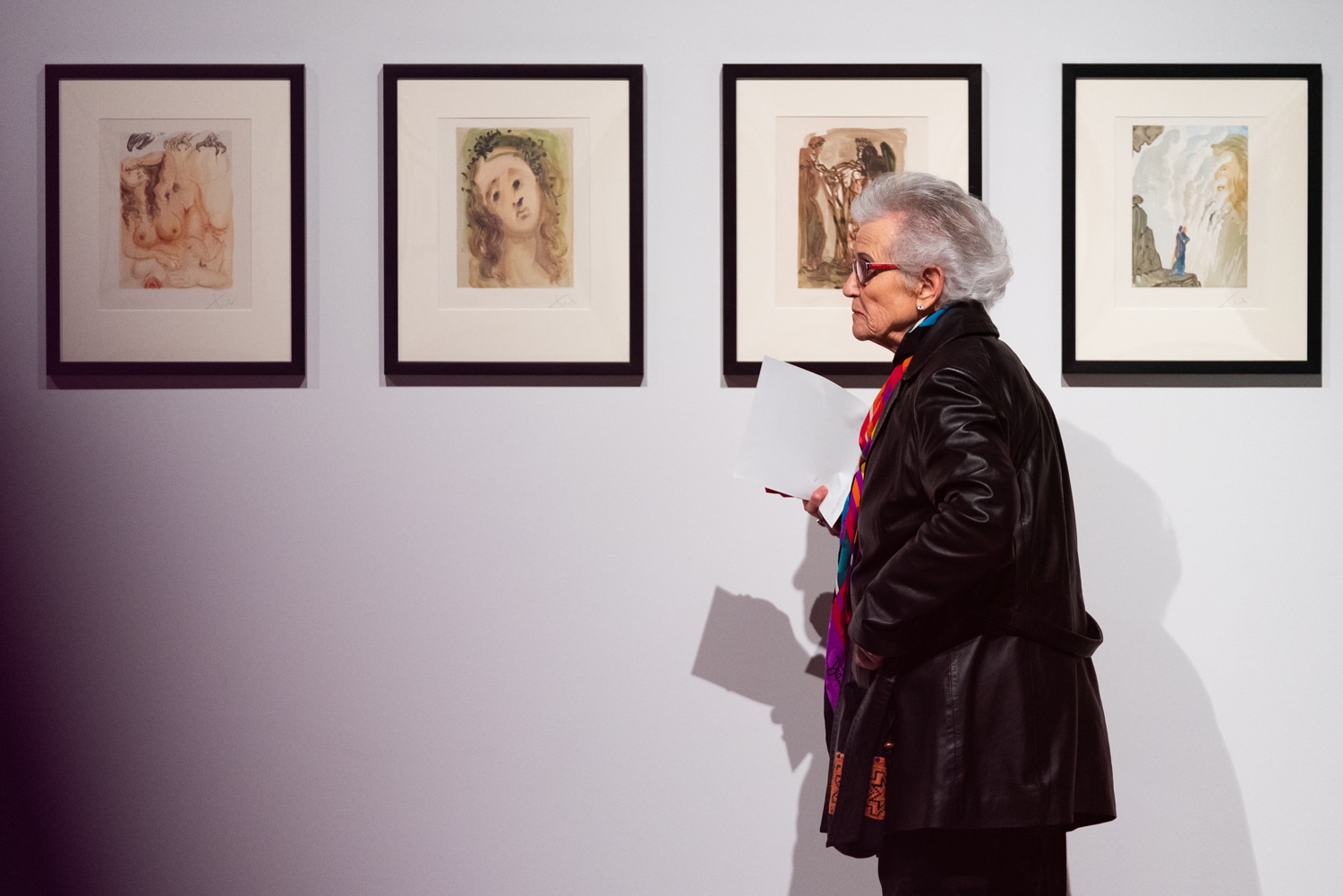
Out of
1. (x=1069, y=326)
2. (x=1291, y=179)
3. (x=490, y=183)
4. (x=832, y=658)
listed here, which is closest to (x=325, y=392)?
(x=490, y=183)

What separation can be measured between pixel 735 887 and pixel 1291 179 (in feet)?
6.13

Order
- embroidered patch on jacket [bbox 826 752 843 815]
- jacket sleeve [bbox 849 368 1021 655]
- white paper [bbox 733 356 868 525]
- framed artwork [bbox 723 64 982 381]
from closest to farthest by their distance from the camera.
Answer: jacket sleeve [bbox 849 368 1021 655], embroidered patch on jacket [bbox 826 752 843 815], white paper [bbox 733 356 868 525], framed artwork [bbox 723 64 982 381]

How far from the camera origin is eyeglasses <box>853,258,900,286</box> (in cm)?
136

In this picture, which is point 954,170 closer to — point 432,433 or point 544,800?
point 432,433

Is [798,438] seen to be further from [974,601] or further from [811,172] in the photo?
[811,172]

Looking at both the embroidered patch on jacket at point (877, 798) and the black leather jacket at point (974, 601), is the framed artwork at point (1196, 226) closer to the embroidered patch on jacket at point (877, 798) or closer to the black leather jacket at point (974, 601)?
the black leather jacket at point (974, 601)

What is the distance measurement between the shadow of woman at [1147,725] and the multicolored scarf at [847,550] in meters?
0.66

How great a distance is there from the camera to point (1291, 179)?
183 centimetres

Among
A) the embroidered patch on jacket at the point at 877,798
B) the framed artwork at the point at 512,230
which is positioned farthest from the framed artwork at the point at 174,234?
the embroidered patch on jacket at the point at 877,798

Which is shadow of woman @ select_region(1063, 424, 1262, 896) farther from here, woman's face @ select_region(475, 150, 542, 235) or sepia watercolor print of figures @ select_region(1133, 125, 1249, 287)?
woman's face @ select_region(475, 150, 542, 235)

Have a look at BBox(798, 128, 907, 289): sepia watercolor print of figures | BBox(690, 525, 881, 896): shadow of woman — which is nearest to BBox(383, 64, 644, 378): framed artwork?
BBox(798, 128, 907, 289): sepia watercolor print of figures

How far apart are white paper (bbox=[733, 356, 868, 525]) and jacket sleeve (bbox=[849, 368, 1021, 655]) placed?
0.26m

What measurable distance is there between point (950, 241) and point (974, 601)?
537 mm

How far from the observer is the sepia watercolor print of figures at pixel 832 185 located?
1812 millimetres
